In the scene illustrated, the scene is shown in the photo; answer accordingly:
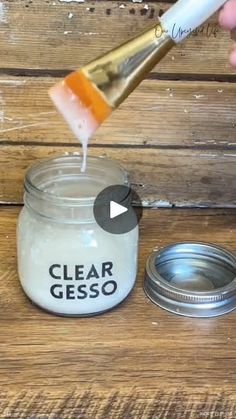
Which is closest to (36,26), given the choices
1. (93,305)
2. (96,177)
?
(96,177)

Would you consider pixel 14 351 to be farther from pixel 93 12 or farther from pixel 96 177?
pixel 93 12

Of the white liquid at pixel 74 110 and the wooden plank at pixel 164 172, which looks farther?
the wooden plank at pixel 164 172

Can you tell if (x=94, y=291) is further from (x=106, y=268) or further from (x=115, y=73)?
(x=115, y=73)

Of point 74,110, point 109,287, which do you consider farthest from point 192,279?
point 74,110

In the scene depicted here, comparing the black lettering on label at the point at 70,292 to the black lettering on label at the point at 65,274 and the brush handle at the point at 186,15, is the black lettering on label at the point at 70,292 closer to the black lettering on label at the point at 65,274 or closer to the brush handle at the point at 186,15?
the black lettering on label at the point at 65,274

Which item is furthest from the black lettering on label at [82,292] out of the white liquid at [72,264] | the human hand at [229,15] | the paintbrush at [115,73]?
the human hand at [229,15]

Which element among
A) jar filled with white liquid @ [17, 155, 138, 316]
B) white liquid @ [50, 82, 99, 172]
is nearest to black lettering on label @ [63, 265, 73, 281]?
jar filled with white liquid @ [17, 155, 138, 316]

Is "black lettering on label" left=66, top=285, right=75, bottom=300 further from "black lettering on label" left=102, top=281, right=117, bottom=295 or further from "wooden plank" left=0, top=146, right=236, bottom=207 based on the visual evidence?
"wooden plank" left=0, top=146, right=236, bottom=207
